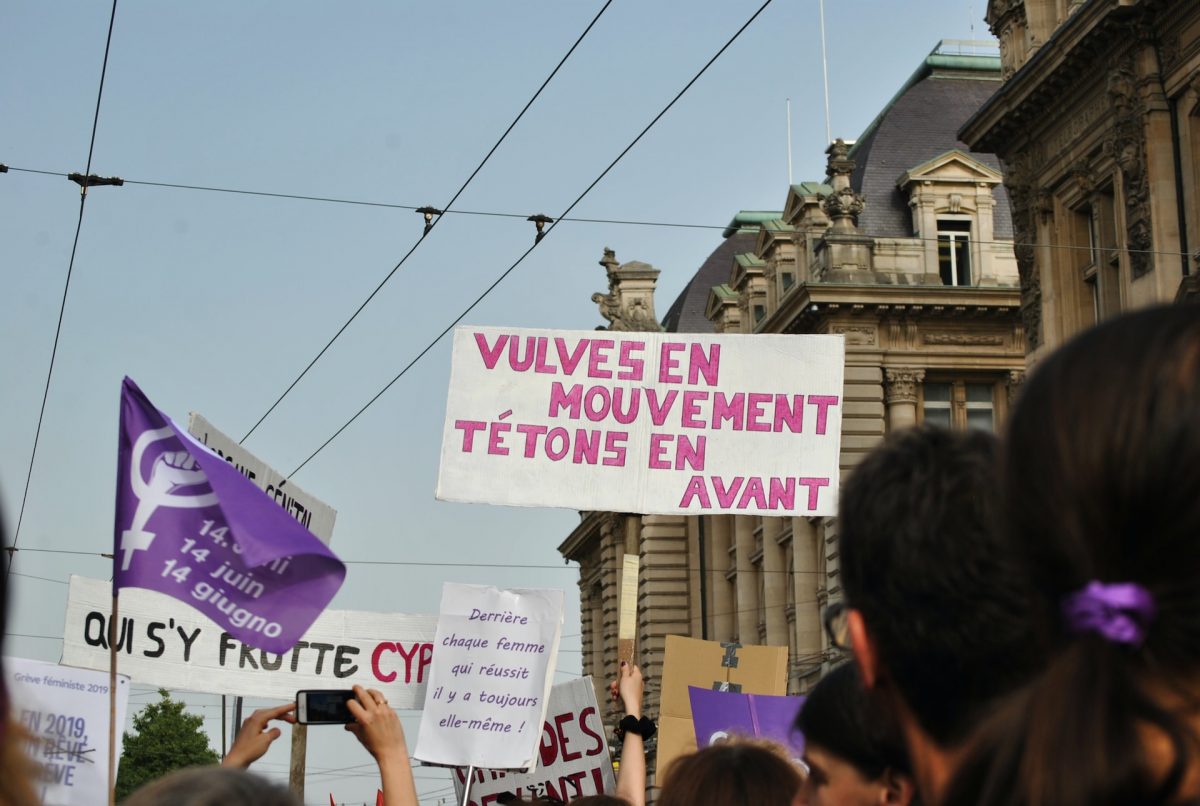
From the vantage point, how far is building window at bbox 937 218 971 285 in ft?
144

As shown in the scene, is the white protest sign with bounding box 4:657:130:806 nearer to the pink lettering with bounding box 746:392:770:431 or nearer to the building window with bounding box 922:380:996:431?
the pink lettering with bounding box 746:392:770:431

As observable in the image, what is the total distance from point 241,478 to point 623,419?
337 cm

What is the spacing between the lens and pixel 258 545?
299 inches

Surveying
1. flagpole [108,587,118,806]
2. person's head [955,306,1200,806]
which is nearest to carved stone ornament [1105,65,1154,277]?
flagpole [108,587,118,806]

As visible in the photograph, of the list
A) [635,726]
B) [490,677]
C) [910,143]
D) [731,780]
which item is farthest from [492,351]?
[910,143]

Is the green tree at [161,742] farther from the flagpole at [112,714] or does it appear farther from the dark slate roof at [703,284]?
the flagpole at [112,714]

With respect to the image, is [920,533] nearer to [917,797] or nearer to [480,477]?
[917,797]

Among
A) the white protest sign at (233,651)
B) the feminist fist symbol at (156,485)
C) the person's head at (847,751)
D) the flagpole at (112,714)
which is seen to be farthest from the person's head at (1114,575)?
the white protest sign at (233,651)

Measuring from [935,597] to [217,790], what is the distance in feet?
A: 3.18

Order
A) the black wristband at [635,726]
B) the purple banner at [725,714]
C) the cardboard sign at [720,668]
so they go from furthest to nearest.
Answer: the cardboard sign at [720,668] < the purple banner at [725,714] < the black wristband at [635,726]

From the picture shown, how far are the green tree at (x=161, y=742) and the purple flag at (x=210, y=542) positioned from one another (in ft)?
256

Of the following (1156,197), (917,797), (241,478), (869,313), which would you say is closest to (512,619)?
(241,478)

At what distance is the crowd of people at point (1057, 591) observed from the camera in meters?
1.76

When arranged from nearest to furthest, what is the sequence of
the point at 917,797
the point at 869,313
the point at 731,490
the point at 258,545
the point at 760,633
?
the point at 917,797 → the point at 258,545 → the point at 731,490 → the point at 869,313 → the point at 760,633
